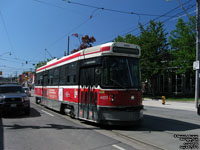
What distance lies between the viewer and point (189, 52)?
29.5 metres

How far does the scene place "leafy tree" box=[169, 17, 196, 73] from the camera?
28.6 metres

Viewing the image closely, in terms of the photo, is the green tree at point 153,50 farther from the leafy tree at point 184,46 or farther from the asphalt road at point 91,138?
the asphalt road at point 91,138

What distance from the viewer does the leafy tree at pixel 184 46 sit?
94.0ft

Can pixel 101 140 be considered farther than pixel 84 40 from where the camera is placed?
No

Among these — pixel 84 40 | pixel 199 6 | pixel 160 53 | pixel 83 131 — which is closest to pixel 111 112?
pixel 83 131

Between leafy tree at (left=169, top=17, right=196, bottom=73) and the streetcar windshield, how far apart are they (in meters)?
23.4

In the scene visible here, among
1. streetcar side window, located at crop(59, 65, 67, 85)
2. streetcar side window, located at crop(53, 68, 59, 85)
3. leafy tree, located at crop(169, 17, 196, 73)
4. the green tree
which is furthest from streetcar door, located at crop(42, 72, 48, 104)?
leafy tree, located at crop(169, 17, 196, 73)

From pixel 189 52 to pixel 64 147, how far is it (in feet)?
93.2

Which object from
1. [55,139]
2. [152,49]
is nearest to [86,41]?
[152,49]

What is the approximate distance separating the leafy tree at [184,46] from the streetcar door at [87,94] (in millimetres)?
23665

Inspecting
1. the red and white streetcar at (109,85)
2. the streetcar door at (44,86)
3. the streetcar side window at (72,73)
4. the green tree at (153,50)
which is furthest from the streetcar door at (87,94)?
the green tree at (153,50)

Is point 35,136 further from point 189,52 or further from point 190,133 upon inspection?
point 189,52

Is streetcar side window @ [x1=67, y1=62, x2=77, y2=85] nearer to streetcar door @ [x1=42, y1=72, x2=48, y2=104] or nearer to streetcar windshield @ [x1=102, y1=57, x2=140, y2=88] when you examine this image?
streetcar windshield @ [x1=102, y1=57, x2=140, y2=88]

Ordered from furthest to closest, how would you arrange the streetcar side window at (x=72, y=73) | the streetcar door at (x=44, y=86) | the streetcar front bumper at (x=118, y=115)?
the streetcar door at (x=44, y=86)
the streetcar side window at (x=72, y=73)
the streetcar front bumper at (x=118, y=115)
